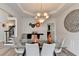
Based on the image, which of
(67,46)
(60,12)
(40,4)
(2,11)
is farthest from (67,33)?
(2,11)

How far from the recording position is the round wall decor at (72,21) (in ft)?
7.25

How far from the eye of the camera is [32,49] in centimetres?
235

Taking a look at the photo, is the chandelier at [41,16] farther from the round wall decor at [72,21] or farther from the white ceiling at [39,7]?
the round wall decor at [72,21]

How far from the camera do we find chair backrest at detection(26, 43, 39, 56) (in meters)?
2.18

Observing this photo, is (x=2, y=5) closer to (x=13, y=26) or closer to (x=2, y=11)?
(x=2, y=11)

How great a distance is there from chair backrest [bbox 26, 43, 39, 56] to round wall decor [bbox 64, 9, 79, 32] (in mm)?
613

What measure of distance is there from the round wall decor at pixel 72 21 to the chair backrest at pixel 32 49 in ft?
2.01

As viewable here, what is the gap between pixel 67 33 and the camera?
90.5 inches

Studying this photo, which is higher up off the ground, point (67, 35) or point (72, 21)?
point (72, 21)

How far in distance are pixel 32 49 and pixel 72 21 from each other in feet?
2.64

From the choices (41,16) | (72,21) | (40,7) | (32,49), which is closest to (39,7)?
(40,7)

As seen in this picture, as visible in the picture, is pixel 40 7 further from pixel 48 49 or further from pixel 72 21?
pixel 48 49

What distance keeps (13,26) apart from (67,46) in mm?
922

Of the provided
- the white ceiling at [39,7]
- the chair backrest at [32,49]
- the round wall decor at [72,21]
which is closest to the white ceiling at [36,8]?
the white ceiling at [39,7]
